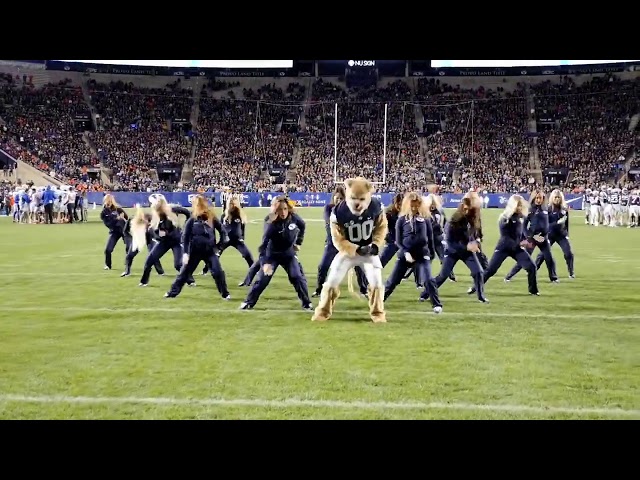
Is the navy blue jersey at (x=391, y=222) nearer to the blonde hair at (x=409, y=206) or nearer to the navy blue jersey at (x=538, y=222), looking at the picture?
the blonde hair at (x=409, y=206)

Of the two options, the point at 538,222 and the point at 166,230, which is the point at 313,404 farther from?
the point at 538,222

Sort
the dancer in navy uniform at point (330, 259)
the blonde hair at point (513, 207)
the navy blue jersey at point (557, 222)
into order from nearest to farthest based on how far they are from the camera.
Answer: the dancer in navy uniform at point (330, 259) → the blonde hair at point (513, 207) → the navy blue jersey at point (557, 222)

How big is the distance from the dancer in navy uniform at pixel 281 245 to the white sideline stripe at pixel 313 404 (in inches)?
167

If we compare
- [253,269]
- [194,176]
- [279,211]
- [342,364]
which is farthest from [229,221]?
[194,176]

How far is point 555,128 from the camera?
56125mm

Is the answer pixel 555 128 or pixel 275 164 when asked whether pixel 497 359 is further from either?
pixel 555 128

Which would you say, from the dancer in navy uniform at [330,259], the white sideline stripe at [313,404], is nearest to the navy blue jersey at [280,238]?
the dancer in navy uniform at [330,259]

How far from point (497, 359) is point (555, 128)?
53.7 metres

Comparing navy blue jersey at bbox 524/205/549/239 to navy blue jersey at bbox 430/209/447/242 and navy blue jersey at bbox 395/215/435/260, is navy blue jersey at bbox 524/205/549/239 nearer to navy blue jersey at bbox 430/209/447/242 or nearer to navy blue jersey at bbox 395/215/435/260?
navy blue jersey at bbox 430/209/447/242

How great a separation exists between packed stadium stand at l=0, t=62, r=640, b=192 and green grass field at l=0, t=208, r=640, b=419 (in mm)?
38751

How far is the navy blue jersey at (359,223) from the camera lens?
873cm

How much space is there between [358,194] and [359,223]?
0.40m

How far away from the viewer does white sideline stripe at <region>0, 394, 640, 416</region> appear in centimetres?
532

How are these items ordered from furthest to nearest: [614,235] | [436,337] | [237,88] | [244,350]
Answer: [237,88] < [614,235] < [436,337] < [244,350]
